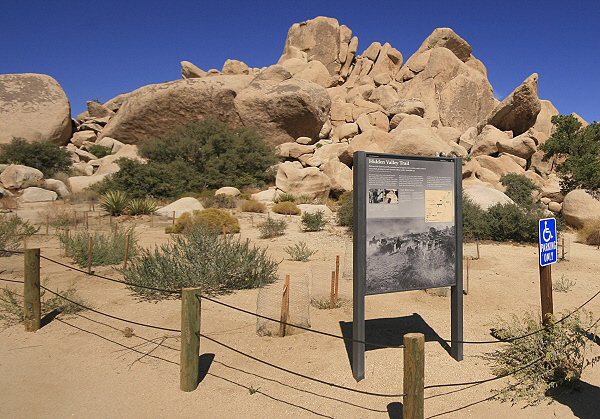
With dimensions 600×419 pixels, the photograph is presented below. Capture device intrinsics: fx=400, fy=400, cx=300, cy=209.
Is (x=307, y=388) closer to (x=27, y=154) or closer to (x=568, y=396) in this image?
(x=568, y=396)

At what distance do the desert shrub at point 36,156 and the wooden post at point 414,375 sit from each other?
3231 cm

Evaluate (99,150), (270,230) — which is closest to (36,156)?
(99,150)

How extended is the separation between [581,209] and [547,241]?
13.1m

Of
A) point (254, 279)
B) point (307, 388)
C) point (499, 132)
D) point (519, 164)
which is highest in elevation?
point (499, 132)

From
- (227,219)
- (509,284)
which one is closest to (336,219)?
(227,219)

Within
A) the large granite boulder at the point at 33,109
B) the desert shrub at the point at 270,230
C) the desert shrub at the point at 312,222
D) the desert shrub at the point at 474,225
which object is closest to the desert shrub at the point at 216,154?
the large granite boulder at the point at 33,109

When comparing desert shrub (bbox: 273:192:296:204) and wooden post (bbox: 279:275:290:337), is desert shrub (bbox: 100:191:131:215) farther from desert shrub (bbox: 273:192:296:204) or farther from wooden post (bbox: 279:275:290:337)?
wooden post (bbox: 279:275:290:337)

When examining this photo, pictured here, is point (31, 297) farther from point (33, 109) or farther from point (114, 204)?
point (33, 109)

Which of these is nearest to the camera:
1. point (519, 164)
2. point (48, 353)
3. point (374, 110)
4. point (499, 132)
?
point (48, 353)

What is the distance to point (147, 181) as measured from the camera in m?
23.1

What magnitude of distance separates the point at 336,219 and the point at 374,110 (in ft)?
84.4

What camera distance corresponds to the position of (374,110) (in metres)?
39.9

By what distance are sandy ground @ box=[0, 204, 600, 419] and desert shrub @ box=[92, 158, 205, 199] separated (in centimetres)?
1623

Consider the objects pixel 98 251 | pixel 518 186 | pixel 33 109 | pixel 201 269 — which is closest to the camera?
pixel 201 269
